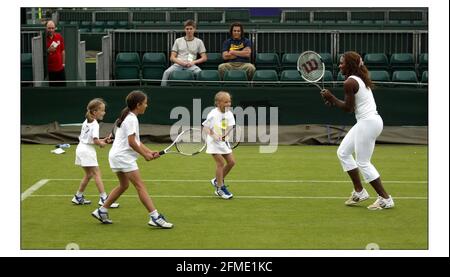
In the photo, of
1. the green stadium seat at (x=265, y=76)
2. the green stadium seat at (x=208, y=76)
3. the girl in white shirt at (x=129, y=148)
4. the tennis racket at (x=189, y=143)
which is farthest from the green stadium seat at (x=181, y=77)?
the girl in white shirt at (x=129, y=148)

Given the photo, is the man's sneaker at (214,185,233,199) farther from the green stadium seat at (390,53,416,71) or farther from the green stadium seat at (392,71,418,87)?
the green stadium seat at (390,53,416,71)

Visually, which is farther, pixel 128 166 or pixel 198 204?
pixel 198 204

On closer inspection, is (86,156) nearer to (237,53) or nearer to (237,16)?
(237,53)

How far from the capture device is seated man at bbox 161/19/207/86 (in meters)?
19.5

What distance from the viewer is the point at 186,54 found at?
1967 cm

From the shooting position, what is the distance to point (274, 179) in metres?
14.1

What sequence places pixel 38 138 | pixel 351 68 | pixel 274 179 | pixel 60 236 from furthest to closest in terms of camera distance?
pixel 38 138, pixel 274 179, pixel 351 68, pixel 60 236

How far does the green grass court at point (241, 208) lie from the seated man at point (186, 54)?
3.37 m

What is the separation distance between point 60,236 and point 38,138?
8408 millimetres

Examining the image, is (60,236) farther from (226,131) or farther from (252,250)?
(226,131)

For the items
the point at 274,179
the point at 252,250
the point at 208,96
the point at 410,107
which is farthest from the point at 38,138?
the point at 252,250

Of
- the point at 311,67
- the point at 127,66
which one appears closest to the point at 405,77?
the point at 127,66
